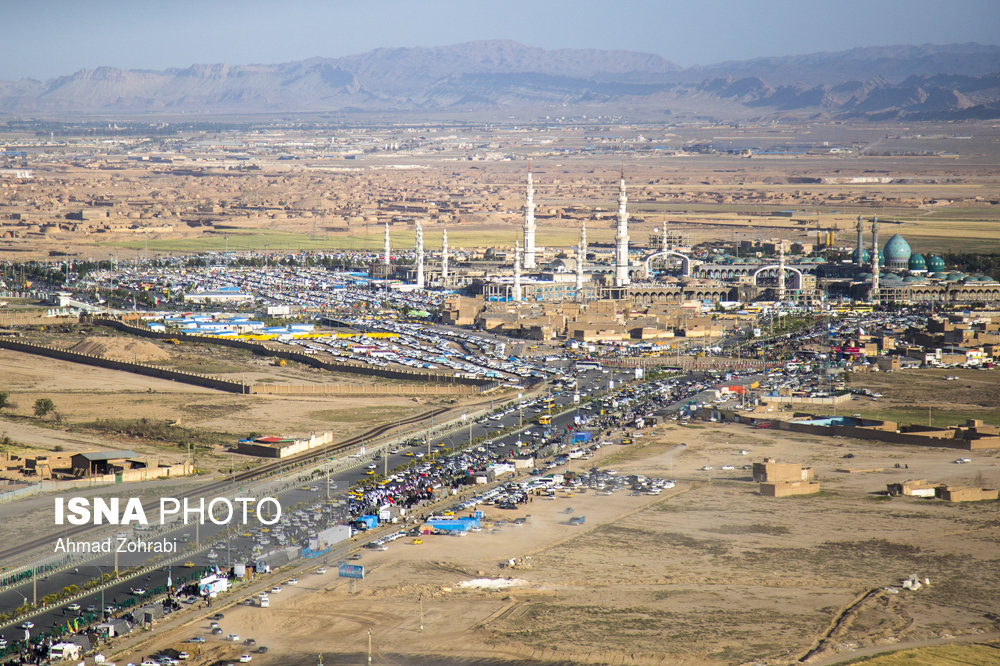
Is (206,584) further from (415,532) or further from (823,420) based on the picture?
(823,420)

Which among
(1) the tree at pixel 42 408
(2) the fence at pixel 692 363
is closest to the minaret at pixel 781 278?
(2) the fence at pixel 692 363

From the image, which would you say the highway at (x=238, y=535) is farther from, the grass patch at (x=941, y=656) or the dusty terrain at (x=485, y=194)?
the dusty terrain at (x=485, y=194)

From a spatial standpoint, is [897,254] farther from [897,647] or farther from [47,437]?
[897,647]

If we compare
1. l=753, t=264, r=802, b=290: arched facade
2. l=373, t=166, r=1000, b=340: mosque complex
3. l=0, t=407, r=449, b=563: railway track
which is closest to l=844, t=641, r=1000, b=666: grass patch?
l=0, t=407, r=449, b=563: railway track

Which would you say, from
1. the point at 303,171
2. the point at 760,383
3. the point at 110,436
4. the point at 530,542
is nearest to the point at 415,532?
the point at 530,542

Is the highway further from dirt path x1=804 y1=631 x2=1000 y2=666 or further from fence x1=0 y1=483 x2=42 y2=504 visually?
dirt path x1=804 y1=631 x2=1000 y2=666

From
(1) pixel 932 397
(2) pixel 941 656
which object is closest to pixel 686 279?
(1) pixel 932 397

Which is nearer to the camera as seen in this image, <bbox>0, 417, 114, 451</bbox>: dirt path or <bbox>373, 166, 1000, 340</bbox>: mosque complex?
<bbox>0, 417, 114, 451</bbox>: dirt path
